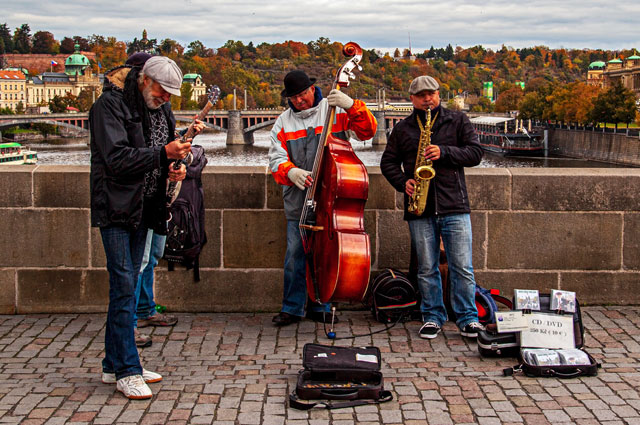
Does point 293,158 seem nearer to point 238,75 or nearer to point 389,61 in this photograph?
point 238,75

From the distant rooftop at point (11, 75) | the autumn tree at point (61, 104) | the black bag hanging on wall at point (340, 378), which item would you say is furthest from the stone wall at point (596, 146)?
the distant rooftop at point (11, 75)

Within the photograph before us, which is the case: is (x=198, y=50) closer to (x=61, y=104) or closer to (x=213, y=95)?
(x=61, y=104)

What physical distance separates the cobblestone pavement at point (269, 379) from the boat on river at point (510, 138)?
249 ft

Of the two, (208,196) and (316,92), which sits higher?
(316,92)

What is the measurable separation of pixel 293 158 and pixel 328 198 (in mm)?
616

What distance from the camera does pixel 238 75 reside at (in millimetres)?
125250

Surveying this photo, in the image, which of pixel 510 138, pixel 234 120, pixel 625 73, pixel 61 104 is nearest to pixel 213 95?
pixel 234 120

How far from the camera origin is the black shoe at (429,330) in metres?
5.58

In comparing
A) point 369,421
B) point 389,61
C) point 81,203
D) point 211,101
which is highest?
point 389,61

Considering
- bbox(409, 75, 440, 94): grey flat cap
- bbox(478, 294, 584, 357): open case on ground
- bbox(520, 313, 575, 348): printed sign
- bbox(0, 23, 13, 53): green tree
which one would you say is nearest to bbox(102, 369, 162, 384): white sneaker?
bbox(478, 294, 584, 357): open case on ground

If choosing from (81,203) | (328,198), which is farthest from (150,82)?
(81,203)

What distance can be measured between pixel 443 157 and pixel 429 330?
1.10 m

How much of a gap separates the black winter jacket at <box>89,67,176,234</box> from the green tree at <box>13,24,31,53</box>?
19197cm

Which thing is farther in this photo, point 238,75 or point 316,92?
point 238,75
